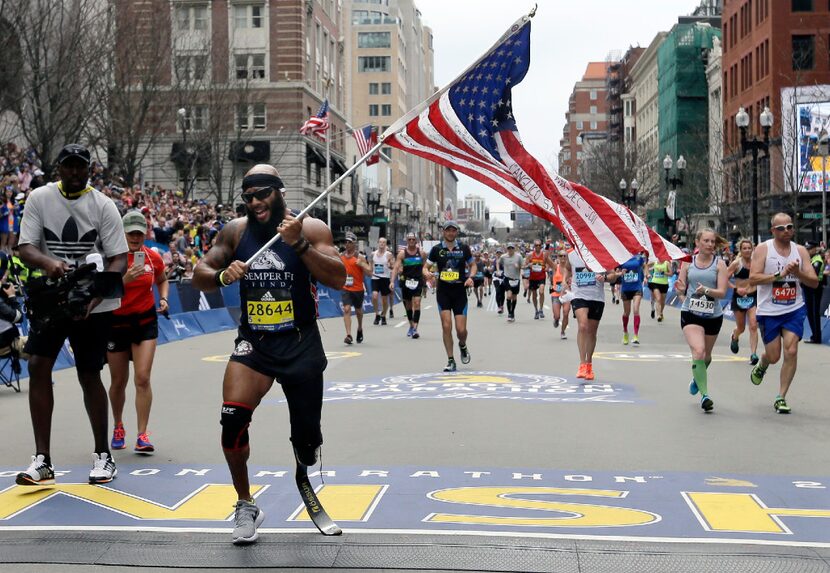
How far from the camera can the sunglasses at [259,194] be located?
583 cm

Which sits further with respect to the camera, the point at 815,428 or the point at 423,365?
the point at 423,365

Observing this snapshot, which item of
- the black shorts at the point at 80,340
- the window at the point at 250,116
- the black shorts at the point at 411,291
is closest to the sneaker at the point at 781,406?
the black shorts at the point at 80,340

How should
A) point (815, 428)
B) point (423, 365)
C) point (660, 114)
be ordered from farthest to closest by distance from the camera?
point (660, 114) < point (423, 365) < point (815, 428)

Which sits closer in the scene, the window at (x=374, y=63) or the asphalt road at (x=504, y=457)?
the asphalt road at (x=504, y=457)

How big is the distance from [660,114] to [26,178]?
7852 cm

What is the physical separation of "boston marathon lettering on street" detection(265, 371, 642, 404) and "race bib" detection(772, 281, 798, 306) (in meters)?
1.77

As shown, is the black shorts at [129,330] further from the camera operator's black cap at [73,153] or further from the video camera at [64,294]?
the camera operator's black cap at [73,153]

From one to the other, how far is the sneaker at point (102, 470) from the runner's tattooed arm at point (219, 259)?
74.3 inches

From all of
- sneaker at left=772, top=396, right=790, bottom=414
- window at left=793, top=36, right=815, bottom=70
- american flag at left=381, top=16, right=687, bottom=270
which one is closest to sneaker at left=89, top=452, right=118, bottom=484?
american flag at left=381, top=16, right=687, bottom=270

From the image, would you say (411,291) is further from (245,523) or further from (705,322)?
(245,523)

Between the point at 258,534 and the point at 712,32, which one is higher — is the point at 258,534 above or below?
below

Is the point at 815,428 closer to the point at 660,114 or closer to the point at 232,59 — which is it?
the point at 232,59

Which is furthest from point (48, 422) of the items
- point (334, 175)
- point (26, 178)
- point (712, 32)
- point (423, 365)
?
point (712, 32)

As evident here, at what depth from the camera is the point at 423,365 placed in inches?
626
